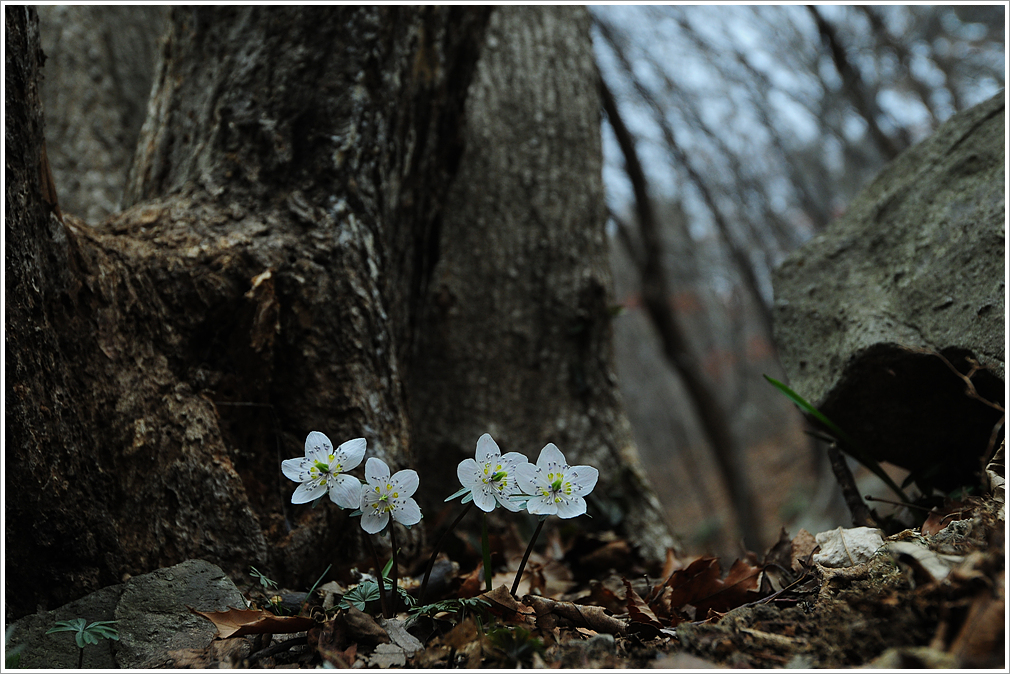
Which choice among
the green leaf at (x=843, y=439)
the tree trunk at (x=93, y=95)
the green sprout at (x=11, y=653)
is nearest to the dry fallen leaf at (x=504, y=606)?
the green sprout at (x=11, y=653)

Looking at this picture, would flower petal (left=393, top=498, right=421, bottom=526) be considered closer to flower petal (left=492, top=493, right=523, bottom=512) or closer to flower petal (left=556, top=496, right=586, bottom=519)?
flower petal (left=492, top=493, right=523, bottom=512)

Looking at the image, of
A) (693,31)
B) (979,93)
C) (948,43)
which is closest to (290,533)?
(693,31)

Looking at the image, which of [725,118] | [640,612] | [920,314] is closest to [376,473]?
[640,612]

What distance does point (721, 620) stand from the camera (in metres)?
1.20

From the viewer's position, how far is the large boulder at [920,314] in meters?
1.73

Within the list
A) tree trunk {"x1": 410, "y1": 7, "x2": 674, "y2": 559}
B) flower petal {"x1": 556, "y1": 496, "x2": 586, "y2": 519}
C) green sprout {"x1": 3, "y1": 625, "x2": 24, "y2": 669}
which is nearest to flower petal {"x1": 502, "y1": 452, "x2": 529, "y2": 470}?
flower petal {"x1": 556, "y1": 496, "x2": 586, "y2": 519}

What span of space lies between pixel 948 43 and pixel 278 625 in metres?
10.3

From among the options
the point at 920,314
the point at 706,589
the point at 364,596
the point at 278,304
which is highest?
the point at 278,304

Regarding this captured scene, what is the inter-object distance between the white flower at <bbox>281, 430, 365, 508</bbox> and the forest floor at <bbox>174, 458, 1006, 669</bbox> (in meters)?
0.23

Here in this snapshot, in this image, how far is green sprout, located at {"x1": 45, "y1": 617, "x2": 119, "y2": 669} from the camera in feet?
3.78

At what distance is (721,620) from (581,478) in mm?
410

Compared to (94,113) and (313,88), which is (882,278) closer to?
(313,88)

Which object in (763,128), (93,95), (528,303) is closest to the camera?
(528,303)

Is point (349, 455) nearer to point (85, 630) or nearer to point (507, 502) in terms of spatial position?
point (507, 502)
